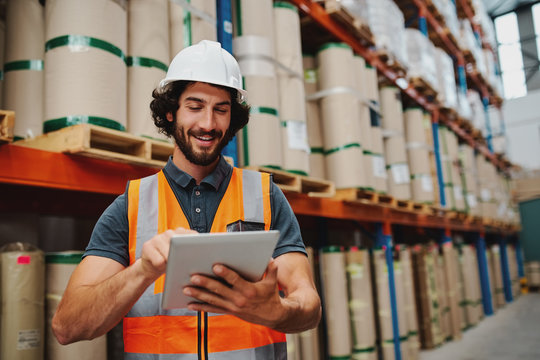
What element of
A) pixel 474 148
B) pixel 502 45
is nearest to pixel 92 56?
pixel 474 148

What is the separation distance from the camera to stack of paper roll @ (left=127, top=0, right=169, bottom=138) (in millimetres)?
2238

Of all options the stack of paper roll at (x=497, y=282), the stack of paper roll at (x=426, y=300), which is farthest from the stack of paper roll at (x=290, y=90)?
the stack of paper roll at (x=497, y=282)

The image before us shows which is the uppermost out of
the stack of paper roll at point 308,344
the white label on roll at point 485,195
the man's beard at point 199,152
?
the white label on roll at point 485,195

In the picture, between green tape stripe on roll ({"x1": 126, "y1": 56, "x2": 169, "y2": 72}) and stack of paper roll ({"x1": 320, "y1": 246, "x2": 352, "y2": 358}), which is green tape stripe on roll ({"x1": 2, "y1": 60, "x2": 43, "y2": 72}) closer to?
green tape stripe on roll ({"x1": 126, "y1": 56, "x2": 169, "y2": 72})

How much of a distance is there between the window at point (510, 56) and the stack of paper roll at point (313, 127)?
58.3 feet

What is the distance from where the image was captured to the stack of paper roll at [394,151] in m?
5.04

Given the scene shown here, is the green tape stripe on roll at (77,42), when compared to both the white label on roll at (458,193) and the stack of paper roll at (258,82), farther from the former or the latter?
the white label on roll at (458,193)

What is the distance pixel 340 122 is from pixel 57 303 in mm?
2730

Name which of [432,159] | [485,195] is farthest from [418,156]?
[485,195]

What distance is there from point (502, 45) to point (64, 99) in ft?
70.9

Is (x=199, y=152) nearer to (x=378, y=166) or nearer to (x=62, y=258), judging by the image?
(x=62, y=258)

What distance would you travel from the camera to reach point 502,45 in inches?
757

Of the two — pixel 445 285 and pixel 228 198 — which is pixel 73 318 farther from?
pixel 445 285

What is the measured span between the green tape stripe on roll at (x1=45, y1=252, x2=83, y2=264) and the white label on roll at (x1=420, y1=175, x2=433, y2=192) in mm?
4716
